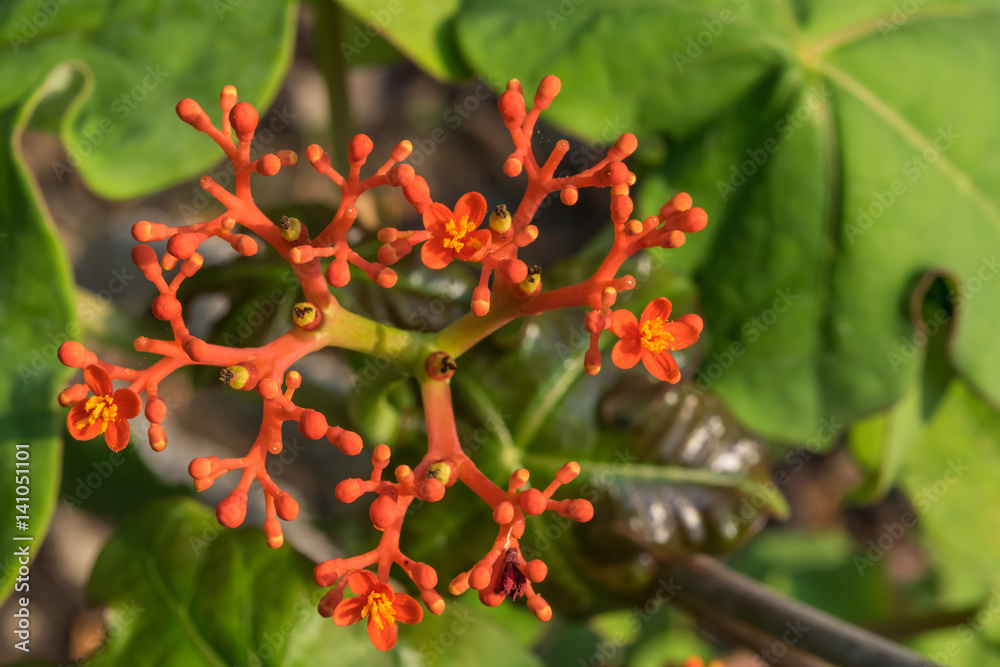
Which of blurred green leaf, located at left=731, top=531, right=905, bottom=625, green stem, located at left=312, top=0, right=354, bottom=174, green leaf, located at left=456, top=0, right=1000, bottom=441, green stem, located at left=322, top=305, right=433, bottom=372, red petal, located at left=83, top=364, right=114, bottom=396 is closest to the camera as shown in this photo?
red petal, located at left=83, top=364, right=114, bottom=396

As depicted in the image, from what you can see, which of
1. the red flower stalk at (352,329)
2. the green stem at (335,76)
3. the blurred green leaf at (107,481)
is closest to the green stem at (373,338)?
the red flower stalk at (352,329)

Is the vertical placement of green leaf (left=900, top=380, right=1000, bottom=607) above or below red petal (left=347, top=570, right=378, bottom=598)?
below

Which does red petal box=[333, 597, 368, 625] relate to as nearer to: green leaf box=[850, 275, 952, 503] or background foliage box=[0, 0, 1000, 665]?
background foliage box=[0, 0, 1000, 665]

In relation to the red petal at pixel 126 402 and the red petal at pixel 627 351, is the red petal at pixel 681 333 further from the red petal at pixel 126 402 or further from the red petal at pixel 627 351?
the red petal at pixel 126 402

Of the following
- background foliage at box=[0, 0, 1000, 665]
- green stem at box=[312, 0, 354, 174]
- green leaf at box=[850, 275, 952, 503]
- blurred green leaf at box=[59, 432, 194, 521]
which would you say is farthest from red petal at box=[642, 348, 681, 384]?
blurred green leaf at box=[59, 432, 194, 521]

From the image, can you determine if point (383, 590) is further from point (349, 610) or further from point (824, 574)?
point (824, 574)

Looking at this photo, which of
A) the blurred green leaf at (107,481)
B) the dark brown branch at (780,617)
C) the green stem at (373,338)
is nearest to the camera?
the green stem at (373,338)

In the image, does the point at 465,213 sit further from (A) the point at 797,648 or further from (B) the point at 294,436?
(B) the point at 294,436
